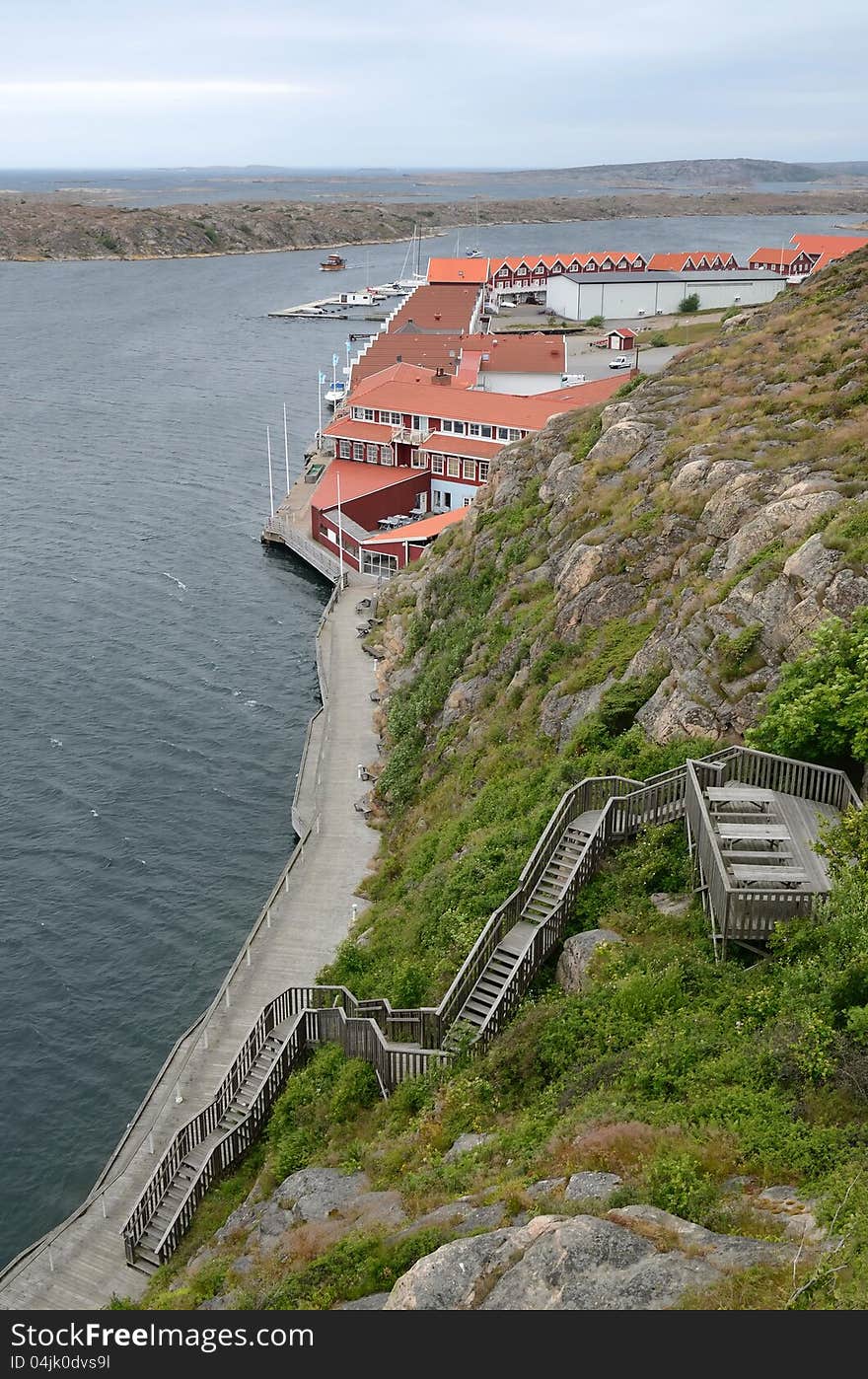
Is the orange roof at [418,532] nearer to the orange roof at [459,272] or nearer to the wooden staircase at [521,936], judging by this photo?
the wooden staircase at [521,936]

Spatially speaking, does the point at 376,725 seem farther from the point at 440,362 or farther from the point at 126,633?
the point at 440,362

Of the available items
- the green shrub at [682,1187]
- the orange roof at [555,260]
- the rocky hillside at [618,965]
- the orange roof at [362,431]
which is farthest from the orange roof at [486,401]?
the orange roof at [555,260]

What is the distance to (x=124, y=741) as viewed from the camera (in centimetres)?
5344

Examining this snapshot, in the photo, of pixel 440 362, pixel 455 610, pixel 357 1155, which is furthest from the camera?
pixel 440 362

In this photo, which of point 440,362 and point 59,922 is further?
point 440,362

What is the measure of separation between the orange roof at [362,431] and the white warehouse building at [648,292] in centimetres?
5937

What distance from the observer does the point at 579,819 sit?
84.2 ft

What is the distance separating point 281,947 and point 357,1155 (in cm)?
1456

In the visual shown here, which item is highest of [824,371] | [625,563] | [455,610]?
[824,371]

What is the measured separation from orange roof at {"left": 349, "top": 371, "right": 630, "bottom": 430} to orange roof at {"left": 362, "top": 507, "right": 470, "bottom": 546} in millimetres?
9790

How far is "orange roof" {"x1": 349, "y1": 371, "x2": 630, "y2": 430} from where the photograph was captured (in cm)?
7812

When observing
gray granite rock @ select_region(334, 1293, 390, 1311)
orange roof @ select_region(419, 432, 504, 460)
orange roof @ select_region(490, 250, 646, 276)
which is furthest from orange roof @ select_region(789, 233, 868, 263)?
gray granite rock @ select_region(334, 1293, 390, 1311)

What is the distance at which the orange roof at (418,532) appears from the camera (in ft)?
229
